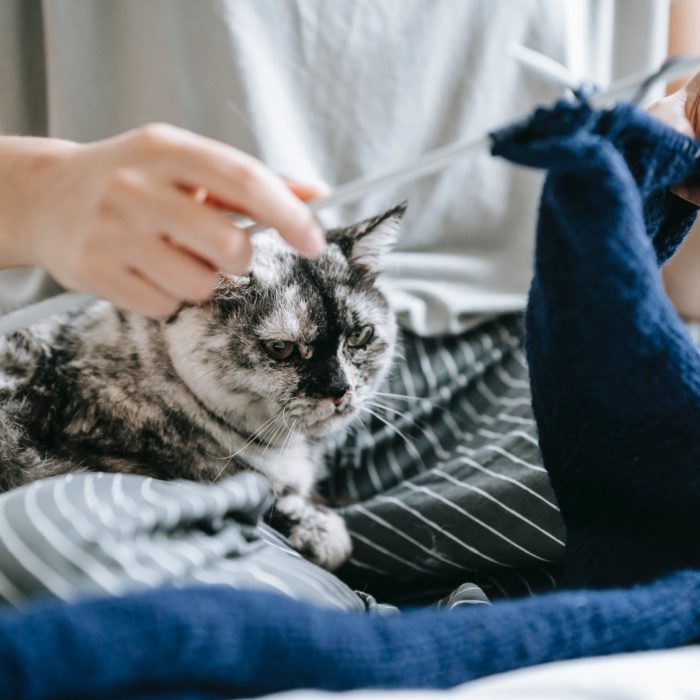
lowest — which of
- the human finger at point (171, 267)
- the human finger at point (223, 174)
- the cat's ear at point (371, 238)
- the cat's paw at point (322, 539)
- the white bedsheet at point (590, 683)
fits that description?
the cat's paw at point (322, 539)

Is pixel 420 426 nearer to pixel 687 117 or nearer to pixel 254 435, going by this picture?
pixel 254 435

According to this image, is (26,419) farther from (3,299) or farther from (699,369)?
(699,369)

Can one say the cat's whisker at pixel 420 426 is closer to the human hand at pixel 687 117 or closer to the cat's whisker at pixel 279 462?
the cat's whisker at pixel 279 462

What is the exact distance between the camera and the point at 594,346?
587 mm

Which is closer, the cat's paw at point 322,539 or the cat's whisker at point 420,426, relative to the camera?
the cat's paw at point 322,539

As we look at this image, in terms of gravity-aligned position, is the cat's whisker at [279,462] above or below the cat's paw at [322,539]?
above

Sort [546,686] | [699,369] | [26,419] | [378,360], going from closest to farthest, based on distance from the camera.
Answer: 1. [546,686]
2. [699,369]
3. [26,419]
4. [378,360]

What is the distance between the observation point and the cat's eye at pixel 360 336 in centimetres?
92

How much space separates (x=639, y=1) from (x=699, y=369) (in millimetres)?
848

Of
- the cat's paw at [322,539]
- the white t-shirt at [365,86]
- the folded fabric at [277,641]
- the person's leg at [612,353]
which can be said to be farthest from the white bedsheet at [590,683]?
the white t-shirt at [365,86]

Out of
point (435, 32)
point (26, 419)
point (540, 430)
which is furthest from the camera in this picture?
point (435, 32)

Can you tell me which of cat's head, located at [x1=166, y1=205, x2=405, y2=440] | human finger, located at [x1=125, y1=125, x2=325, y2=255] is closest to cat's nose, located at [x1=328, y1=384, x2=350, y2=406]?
cat's head, located at [x1=166, y1=205, x2=405, y2=440]

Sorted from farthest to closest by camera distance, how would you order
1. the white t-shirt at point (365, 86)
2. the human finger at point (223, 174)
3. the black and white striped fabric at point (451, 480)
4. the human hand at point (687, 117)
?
the white t-shirt at point (365, 86)
the black and white striped fabric at point (451, 480)
the human hand at point (687, 117)
the human finger at point (223, 174)

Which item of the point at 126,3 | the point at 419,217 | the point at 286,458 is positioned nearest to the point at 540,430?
the point at 286,458
